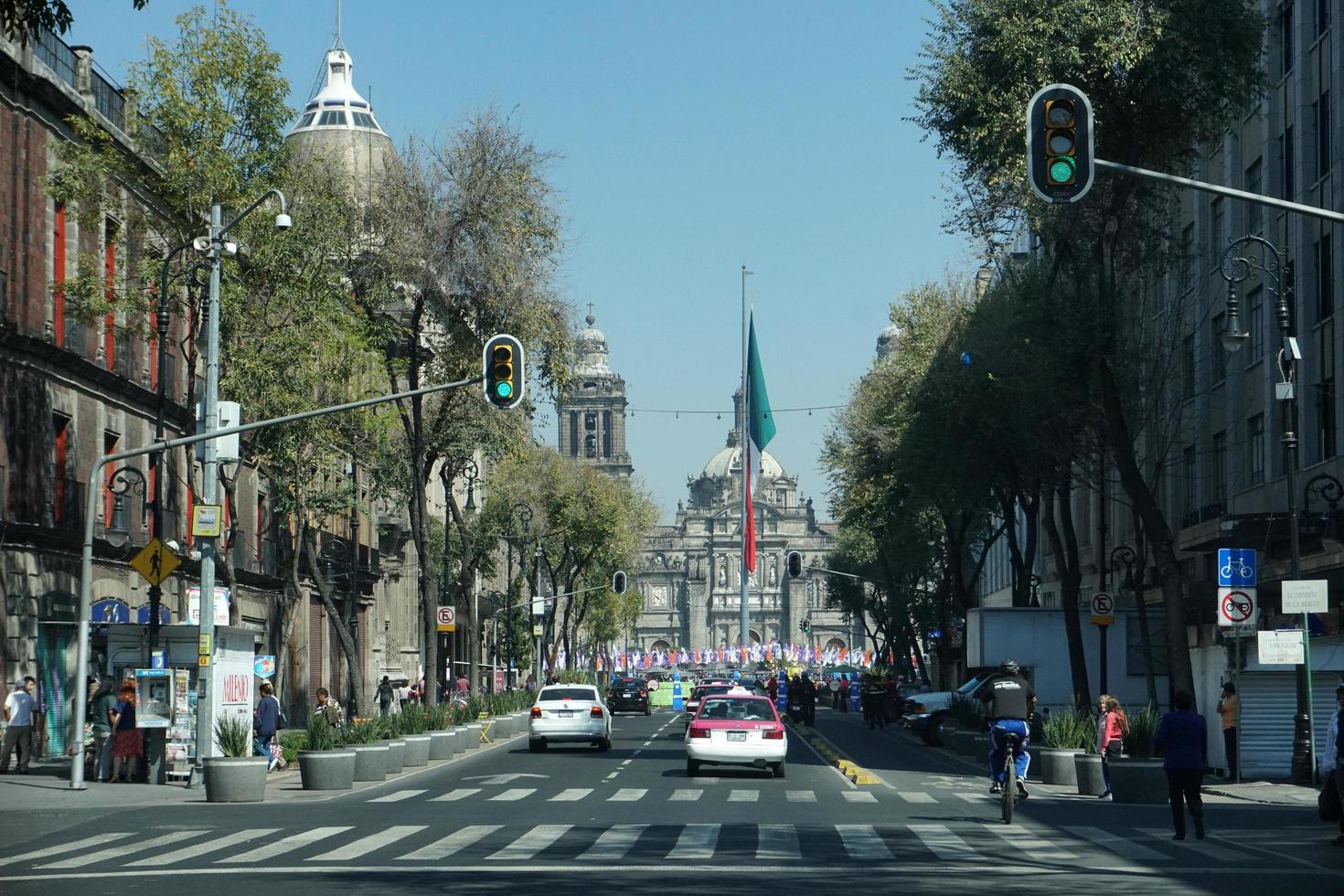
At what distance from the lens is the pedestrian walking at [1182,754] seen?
19109 millimetres

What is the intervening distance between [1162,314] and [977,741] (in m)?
12.2

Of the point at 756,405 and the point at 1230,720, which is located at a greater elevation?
the point at 756,405

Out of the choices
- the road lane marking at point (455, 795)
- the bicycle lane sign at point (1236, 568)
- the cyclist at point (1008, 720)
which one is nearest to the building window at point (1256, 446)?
the bicycle lane sign at point (1236, 568)

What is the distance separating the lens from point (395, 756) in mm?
32125

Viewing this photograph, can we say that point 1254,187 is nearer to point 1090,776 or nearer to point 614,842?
point 1090,776

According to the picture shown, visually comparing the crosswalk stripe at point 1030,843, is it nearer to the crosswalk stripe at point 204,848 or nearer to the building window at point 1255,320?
the crosswalk stripe at point 204,848

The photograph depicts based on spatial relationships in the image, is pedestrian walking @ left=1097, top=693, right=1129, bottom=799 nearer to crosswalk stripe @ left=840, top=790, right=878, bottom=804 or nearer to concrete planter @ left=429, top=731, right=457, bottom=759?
crosswalk stripe @ left=840, top=790, right=878, bottom=804

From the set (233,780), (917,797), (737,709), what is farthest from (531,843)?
(737,709)

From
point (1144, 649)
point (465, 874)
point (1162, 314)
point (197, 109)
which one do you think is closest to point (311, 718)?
point (197, 109)

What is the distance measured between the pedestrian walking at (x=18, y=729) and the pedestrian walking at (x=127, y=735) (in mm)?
1898

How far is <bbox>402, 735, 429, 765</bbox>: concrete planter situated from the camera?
113ft

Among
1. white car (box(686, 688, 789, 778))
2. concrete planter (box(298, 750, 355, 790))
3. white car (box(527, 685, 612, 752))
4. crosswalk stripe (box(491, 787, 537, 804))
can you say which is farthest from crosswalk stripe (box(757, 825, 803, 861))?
white car (box(527, 685, 612, 752))

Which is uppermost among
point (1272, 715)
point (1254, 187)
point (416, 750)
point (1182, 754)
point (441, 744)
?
point (1254, 187)

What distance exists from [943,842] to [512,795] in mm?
9819
